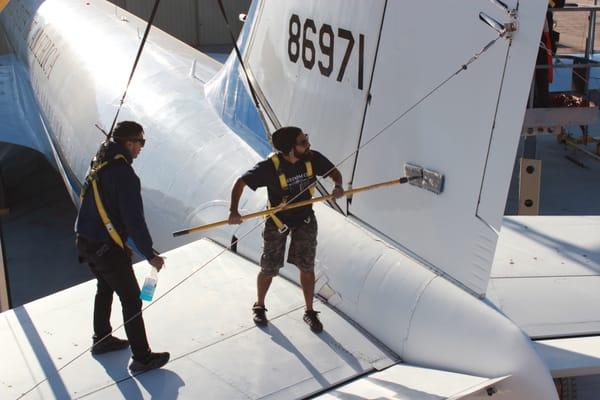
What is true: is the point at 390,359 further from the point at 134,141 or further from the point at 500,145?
the point at 134,141

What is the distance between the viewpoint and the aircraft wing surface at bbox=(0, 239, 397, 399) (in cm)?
476

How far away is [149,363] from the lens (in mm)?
4996

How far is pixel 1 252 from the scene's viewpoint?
6.31 meters

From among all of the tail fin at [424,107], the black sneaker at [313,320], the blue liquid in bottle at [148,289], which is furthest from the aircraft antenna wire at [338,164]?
the black sneaker at [313,320]

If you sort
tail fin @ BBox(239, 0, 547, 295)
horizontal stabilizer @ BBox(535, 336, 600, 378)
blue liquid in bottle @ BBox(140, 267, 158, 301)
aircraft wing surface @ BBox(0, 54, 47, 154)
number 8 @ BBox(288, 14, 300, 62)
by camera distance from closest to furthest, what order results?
tail fin @ BBox(239, 0, 547, 295), horizontal stabilizer @ BBox(535, 336, 600, 378), blue liquid in bottle @ BBox(140, 267, 158, 301), number 8 @ BBox(288, 14, 300, 62), aircraft wing surface @ BBox(0, 54, 47, 154)

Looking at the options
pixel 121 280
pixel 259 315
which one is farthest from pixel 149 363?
pixel 259 315

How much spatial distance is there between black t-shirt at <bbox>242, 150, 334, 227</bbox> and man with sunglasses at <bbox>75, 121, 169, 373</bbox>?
2.48 ft

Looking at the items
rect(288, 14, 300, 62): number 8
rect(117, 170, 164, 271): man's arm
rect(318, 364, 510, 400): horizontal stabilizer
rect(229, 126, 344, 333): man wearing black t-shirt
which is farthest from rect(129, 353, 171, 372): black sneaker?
rect(288, 14, 300, 62): number 8

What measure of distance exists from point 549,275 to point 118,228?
285 centimetres

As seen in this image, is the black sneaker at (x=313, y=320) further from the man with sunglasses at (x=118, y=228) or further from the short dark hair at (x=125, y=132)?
the short dark hair at (x=125, y=132)

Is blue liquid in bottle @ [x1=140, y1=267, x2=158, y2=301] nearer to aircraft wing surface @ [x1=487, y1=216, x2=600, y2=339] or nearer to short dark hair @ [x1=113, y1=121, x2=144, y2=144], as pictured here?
short dark hair @ [x1=113, y1=121, x2=144, y2=144]

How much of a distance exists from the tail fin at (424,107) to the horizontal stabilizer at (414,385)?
0.51 m

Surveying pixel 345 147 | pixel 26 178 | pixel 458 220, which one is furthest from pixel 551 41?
pixel 26 178

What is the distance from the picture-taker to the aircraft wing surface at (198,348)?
15.6 feet
